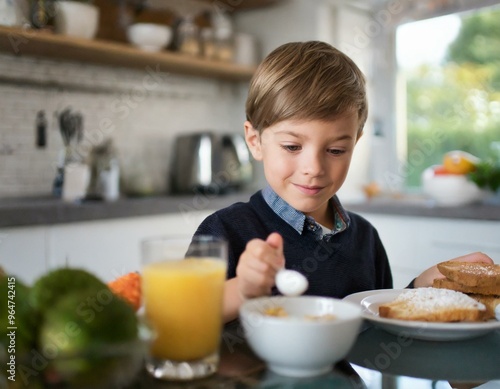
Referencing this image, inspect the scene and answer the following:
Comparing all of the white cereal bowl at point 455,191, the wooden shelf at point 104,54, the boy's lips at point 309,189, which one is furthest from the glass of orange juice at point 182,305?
the white cereal bowl at point 455,191

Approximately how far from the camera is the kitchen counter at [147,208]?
1964 mm

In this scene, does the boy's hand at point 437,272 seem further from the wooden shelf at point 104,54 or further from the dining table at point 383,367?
the wooden shelf at point 104,54

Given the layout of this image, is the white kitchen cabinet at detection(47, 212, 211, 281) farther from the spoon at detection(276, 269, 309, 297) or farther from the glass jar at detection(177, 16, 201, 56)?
the spoon at detection(276, 269, 309, 297)

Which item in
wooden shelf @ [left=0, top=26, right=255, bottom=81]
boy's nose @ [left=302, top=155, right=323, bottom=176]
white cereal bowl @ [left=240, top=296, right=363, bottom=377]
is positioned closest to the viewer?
white cereal bowl @ [left=240, top=296, right=363, bottom=377]

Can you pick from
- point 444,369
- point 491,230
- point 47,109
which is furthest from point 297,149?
point 47,109

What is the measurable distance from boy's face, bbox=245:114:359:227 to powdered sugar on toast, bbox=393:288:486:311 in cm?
28

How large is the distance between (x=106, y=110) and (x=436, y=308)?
2388 millimetres

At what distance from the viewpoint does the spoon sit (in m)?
0.60

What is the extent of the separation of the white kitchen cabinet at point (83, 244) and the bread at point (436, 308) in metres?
1.38

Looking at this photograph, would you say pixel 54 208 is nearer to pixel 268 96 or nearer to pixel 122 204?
pixel 122 204

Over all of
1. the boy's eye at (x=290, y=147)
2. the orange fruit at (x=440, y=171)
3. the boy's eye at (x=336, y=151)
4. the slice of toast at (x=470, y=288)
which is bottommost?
the slice of toast at (x=470, y=288)

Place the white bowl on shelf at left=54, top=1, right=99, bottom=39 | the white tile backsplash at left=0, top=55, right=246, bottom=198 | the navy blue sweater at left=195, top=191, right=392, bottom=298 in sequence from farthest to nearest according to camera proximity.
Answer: the white tile backsplash at left=0, top=55, right=246, bottom=198
the white bowl on shelf at left=54, top=1, right=99, bottom=39
the navy blue sweater at left=195, top=191, right=392, bottom=298

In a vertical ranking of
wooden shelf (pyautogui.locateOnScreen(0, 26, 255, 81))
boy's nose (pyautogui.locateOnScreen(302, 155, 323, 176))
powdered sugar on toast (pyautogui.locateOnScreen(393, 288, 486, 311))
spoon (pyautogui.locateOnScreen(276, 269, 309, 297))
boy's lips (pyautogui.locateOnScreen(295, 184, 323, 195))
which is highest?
wooden shelf (pyautogui.locateOnScreen(0, 26, 255, 81))

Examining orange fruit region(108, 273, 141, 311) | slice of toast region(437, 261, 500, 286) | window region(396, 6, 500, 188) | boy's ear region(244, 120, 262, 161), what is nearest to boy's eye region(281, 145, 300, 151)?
→ boy's ear region(244, 120, 262, 161)
